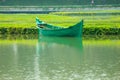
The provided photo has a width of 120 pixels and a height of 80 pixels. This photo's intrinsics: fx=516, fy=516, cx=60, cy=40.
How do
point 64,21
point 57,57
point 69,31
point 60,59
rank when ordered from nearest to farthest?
point 60,59 < point 57,57 < point 69,31 < point 64,21

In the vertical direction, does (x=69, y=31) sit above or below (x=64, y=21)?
above

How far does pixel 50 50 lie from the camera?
2664cm

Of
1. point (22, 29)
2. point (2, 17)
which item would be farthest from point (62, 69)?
point (2, 17)

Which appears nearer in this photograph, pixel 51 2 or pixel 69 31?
pixel 69 31

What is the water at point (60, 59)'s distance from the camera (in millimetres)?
19234

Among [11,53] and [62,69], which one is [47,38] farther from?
[62,69]

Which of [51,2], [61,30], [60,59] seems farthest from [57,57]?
[51,2]

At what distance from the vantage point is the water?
1923cm

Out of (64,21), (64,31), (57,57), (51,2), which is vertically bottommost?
(51,2)

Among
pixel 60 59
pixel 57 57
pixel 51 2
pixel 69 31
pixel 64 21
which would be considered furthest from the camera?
pixel 51 2

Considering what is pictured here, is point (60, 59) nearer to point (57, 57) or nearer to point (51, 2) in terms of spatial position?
point (57, 57)

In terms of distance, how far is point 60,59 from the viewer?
23.2m

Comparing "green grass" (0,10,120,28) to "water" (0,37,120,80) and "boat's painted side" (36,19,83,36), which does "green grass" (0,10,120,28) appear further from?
"water" (0,37,120,80)

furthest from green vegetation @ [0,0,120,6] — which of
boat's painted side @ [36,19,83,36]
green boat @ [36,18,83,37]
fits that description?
boat's painted side @ [36,19,83,36]
